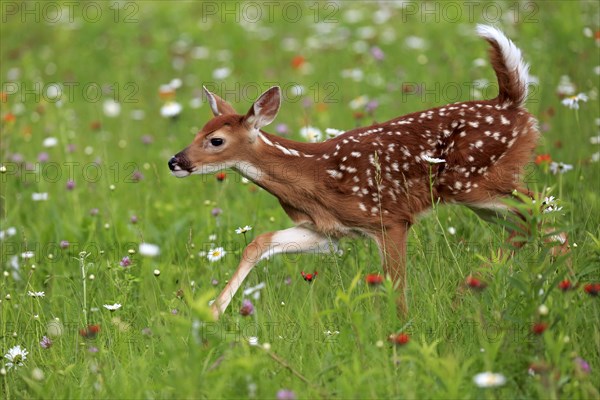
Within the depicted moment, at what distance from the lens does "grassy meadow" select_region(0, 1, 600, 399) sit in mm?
3623

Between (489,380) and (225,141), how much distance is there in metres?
2.17

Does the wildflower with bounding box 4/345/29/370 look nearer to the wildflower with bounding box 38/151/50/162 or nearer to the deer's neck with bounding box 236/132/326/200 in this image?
the deer's neck with bounding box 236/132/326/200

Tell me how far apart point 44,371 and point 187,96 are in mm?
5638

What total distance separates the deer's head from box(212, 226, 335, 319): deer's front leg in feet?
1.50

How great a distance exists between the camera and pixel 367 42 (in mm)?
10305

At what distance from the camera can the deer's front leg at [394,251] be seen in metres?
4.78

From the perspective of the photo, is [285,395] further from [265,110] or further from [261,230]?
[261,230]

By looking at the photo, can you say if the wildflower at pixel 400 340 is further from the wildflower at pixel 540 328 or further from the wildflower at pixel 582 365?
the wildflower at pixel 582 365

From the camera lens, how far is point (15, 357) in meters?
4.23

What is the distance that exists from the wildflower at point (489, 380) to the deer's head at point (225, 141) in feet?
6.83

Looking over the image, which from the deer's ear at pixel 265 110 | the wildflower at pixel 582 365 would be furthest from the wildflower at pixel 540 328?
the deer's ear at pixel 265 110

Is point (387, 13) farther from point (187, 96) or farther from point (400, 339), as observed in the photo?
point (400, 339)

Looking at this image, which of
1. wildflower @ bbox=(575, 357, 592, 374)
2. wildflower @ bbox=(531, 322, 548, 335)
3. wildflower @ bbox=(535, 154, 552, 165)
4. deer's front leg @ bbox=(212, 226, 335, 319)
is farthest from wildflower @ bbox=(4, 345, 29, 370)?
wildflower @ bbox=(535, 154, 552, 165)

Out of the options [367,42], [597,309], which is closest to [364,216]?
[597,309]
